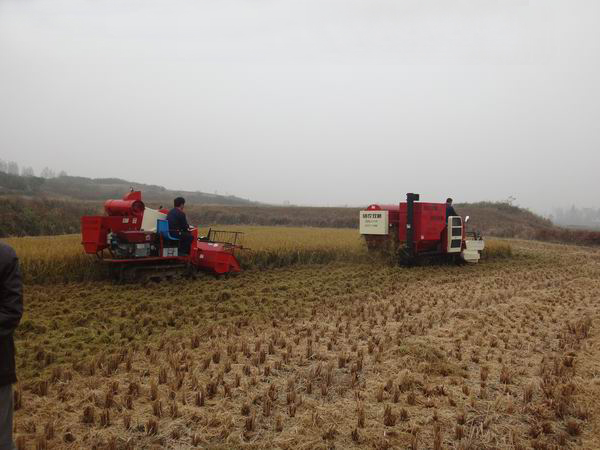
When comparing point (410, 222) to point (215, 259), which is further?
point (410, 222)

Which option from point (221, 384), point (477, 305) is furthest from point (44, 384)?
point (477, 305)

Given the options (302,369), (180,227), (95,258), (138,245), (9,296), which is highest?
(180,227)

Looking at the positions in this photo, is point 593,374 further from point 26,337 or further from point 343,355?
point 26,337

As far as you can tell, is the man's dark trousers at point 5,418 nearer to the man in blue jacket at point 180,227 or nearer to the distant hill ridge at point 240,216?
the man in blue jacket at point 180,227

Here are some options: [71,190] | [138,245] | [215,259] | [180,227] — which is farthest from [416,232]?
[71,190]

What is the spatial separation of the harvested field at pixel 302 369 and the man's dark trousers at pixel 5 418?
2.42 feet

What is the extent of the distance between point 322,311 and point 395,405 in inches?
152

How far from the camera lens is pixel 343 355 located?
18.0 feet

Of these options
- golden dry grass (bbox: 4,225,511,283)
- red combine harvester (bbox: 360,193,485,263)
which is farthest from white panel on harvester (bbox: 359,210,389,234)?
golden dry grass (bbox: 4,225,511,283)

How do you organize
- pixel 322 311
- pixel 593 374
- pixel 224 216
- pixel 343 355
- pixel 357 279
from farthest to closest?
1. pixel 224 216
2. pixel 357 279
3. pixel 322 311
4. pixel 343 355
5. pixel 593 374

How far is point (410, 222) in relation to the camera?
13.4 metres

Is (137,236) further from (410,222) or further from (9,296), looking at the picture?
(410,222)

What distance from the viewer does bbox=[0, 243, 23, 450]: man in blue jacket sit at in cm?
272

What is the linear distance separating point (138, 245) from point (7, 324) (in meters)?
7.08
